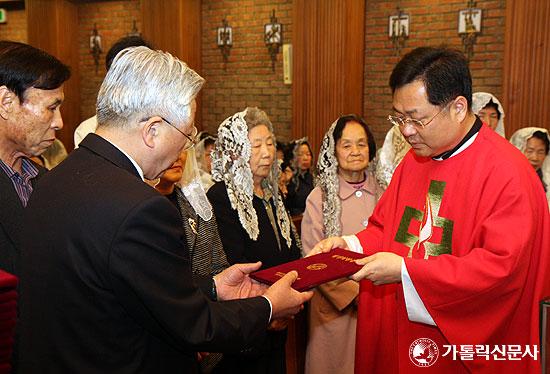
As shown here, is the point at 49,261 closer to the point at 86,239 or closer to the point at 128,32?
the point at 86,239

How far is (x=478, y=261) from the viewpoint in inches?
82.4

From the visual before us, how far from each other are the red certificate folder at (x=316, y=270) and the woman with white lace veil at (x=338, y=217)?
889 millimetres

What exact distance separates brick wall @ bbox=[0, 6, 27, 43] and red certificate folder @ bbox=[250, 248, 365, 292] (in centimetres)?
983

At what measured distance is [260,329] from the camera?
169cm

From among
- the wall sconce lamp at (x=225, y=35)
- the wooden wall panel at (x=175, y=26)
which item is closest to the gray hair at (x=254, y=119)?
the wooden wall panel at (x=175, y=26)

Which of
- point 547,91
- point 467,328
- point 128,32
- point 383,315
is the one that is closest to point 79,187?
point 467,328

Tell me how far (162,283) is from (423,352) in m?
1.45

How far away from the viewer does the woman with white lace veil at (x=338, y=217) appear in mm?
3352

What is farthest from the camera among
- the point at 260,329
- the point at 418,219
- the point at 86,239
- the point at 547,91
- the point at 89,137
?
the point at 547,91

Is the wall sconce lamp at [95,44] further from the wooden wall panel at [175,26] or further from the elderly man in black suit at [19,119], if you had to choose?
the elderly man in black suit at [19,119]

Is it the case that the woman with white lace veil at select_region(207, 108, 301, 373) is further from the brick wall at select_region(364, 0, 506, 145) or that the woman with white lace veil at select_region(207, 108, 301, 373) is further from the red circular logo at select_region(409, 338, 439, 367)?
the brick wall at select_region(364, 0, 506, 145)

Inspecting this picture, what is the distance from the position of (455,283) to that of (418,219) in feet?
1.52

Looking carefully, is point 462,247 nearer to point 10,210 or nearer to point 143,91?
point 143,91

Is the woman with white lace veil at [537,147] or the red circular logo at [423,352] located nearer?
the red circular logo at [423,352]
